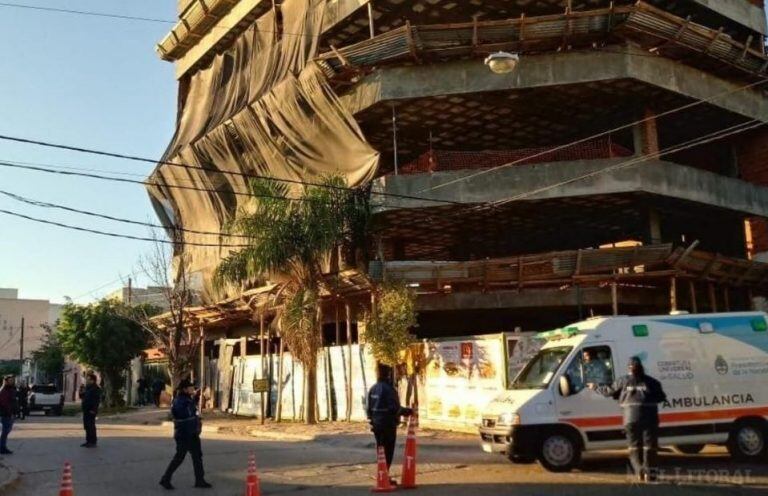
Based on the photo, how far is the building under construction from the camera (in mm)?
20109

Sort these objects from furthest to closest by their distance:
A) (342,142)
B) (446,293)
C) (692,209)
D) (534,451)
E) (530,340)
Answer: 1. (692,209)
2. (342,142)
3. (446,293)
4. (530,340)
5. (534,451)

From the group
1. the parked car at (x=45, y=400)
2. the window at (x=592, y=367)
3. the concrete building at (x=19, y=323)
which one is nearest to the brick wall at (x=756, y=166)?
the window at (x=592, y=367)

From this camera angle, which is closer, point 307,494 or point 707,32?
point 307,494

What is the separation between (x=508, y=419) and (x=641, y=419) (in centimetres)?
196

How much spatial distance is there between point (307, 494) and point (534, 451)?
3.34m

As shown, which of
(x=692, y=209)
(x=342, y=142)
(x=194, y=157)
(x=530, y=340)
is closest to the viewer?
(x=530, y=340)

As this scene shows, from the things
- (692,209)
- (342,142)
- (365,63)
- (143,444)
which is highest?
(365,63)

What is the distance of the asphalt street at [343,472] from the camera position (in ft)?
29.9

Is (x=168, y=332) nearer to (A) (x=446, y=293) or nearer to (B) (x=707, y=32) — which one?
(A) (x=446, y=293)

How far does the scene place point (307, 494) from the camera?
9.30 metres

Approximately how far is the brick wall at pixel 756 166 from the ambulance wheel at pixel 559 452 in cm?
1912

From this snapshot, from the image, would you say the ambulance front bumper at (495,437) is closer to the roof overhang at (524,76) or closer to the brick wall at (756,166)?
the roof overhang at (524,76)

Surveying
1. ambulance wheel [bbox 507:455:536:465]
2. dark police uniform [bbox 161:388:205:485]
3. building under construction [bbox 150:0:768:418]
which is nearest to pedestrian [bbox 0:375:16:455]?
building under construction [bbox 150:0:768:418]

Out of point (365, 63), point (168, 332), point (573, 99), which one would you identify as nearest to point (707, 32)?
point (573, 99)
